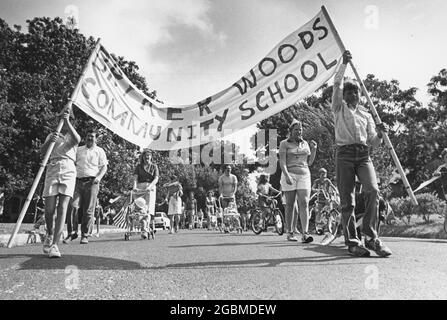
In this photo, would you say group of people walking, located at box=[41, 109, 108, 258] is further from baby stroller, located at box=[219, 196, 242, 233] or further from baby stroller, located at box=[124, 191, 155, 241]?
baby stroller, located at box=[219, 196, 242, 233]

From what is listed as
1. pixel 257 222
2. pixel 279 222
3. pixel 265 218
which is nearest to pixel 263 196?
pixel 265 218

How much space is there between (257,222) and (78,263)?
7382mm

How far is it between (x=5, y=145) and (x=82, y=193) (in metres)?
17.3

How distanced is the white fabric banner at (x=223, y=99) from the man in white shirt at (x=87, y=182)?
1.80 m

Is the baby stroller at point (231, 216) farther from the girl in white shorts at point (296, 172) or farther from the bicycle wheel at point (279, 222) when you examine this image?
the girl in white shorts at point (296, 172)

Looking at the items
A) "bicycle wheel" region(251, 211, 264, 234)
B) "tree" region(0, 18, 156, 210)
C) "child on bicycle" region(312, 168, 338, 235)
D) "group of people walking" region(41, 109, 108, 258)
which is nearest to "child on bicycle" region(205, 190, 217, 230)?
"tree" region(0, 18, 156, 210)

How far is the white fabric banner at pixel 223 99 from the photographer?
6.24 m

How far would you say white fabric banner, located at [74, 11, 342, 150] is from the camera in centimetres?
624

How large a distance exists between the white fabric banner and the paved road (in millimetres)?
2226

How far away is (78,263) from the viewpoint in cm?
454

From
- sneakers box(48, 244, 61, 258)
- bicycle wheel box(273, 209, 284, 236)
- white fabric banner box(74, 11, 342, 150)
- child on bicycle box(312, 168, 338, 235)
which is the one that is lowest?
sneakers box(48, 244, 61, 258)

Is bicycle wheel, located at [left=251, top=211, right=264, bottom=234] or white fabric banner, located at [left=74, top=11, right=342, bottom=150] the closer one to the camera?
white fabric banner, located at [left=74, top=11, right=342, bottom=150]

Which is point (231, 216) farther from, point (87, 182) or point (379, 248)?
point (379, 248)
